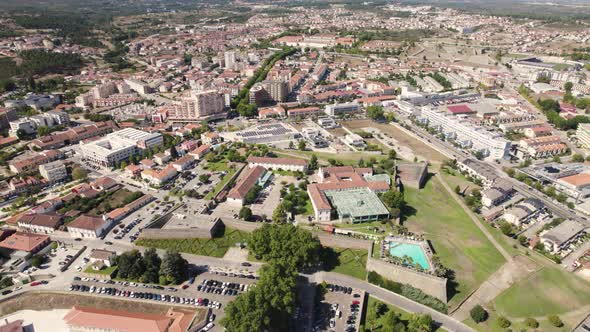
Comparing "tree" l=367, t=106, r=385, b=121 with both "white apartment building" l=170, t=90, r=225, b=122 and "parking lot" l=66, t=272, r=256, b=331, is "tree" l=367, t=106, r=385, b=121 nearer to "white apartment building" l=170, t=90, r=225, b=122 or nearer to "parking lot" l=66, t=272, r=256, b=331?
"white apartment building" l=170, t=90, r=225, b=122

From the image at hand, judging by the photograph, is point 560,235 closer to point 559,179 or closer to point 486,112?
point 559,179

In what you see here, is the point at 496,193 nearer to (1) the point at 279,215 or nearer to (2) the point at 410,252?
(2) the point at 410,252

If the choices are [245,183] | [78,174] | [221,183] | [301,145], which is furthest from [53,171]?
[301,145]

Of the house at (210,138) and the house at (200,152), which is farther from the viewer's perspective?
the house at (210,138)

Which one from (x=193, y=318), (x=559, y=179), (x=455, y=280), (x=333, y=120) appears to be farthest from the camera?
(x=333, y=120)

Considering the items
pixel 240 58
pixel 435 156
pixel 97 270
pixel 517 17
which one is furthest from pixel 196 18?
pixel 97 270

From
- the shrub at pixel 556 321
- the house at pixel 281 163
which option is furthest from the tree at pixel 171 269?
the shrub at pixel 556 321

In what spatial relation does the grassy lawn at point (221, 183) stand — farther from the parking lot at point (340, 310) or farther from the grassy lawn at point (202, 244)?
the parking lot at point (340, 310)
